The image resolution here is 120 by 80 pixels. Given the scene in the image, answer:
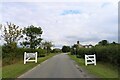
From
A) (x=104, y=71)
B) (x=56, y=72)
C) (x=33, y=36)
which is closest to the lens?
(x=56, y=72)

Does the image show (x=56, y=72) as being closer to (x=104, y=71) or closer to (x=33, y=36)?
(x=104, y=71)

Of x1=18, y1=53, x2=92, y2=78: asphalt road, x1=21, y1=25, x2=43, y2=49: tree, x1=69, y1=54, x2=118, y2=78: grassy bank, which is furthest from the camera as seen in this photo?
x1=21, y1=25, x2=43, y2=49: tree

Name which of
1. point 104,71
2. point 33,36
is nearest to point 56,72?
point 104,71

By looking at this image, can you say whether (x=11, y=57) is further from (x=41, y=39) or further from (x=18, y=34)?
(x=41, y=39)

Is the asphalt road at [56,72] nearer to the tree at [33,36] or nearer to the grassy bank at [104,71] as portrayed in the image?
the grassy bank at [104,71]

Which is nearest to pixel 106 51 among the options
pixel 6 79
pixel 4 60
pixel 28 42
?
pixel 4 60

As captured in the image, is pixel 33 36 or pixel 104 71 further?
pixel 33 36

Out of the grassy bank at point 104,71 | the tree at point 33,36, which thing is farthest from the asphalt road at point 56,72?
the tree at point 33,36

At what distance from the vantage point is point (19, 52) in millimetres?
38125

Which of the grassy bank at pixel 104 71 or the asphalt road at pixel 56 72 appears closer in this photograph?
the asphalt road at pixel 56 72

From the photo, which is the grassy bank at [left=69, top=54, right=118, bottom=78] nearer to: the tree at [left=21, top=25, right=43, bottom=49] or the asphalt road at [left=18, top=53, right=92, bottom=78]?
the asphalt road at [left=18, top=53, right=92, bottom=78]

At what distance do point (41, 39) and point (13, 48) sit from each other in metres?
50.3

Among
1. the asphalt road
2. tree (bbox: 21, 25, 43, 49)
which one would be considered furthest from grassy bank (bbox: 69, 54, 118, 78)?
tree (bbox: 21, 25, 43, 49)

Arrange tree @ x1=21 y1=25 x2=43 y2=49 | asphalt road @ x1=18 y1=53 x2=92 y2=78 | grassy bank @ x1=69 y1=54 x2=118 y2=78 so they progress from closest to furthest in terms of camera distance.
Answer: asphalt road @ x1=18 y1=53 x2=92 y2=78, grassy bank @ x1=69 y1=54 x2=118 y2=78, tree @ x1=21 y1=25 x2=43 y2=49
